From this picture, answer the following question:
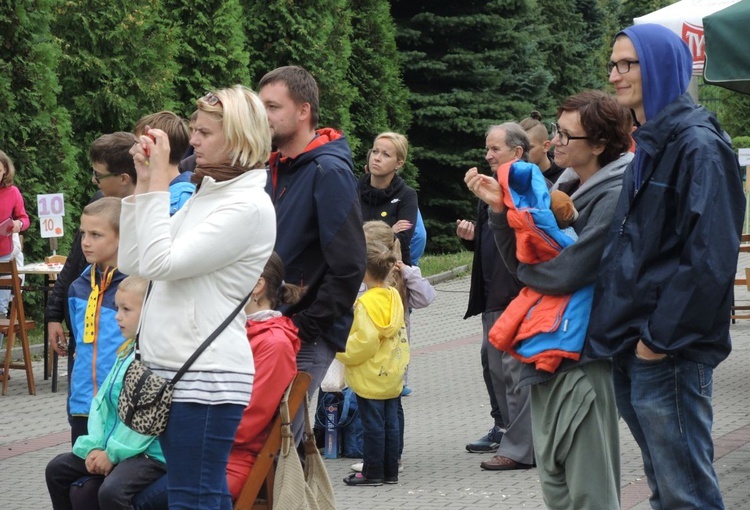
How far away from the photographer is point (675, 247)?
3.94m

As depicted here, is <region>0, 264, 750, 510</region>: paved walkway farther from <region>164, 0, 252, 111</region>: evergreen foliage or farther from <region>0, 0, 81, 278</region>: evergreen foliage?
<region>164, 0, 252, 111</region>: evergreen foliage

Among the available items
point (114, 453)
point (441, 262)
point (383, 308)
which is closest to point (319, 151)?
point (114, 453)

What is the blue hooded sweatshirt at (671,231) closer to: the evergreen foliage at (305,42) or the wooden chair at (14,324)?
the wooden chair at (14,324)

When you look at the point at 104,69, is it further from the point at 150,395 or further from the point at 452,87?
the point at 452,87

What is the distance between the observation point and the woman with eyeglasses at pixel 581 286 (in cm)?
439

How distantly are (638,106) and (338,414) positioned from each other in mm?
3977

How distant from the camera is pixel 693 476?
4.00m

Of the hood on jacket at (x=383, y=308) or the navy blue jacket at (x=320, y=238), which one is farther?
the hood on jacket at (x=383, y=308)

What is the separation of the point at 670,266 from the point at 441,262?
1857cm

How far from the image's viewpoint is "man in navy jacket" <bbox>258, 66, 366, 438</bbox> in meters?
4.86

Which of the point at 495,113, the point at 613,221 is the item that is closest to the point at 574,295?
the point at 613,221

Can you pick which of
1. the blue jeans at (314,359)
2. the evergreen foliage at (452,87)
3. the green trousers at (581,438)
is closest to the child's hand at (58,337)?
the blue jeans at (314,359)

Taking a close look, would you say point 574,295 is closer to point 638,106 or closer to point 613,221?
point 613,221

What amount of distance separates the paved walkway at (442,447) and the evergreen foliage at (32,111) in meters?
2.78
